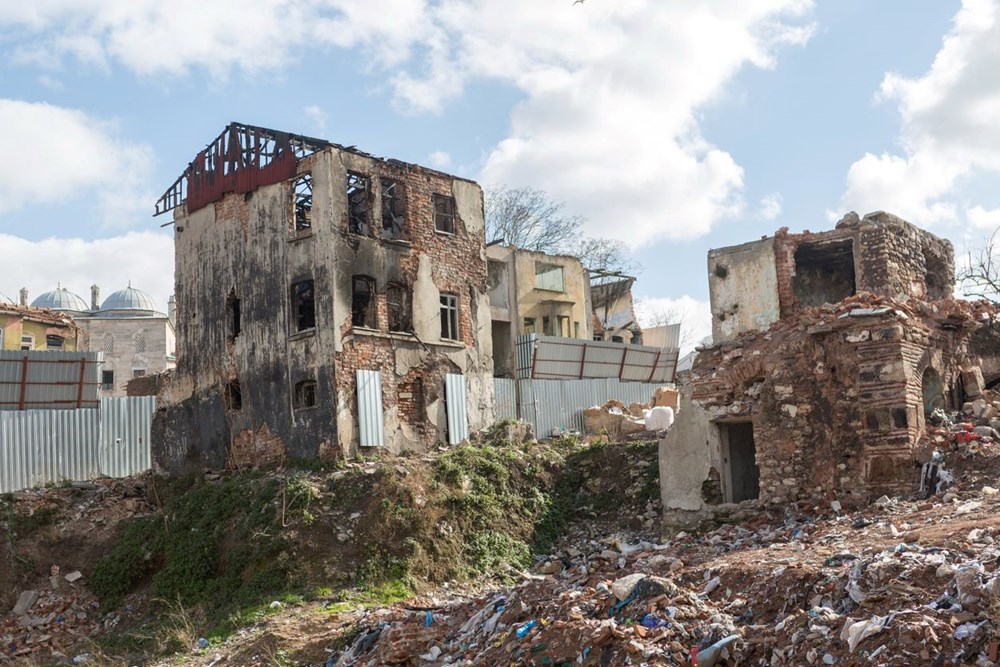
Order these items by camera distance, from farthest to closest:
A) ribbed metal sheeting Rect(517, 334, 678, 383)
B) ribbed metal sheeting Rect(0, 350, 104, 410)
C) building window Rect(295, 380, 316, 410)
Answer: ribbed metal sheeting Rect(517, 334, 678, 383), ribbed metal sheeting Rect(0, 350, 104, 410), building window Rect(295, 380, 316, 410)

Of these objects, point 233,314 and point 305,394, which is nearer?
point 305,394

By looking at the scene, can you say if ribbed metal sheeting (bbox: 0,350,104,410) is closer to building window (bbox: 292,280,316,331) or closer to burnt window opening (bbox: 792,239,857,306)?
building window (bbox: 292,280,316,331)

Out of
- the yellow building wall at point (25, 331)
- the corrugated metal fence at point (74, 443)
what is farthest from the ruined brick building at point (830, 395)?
the yellow building wall at point (25, 331)

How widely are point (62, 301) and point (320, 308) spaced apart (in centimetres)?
3411

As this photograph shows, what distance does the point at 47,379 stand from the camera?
24.4 meters

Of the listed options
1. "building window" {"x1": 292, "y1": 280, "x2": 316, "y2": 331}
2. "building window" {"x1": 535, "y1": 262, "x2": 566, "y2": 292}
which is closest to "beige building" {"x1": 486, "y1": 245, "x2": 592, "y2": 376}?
"building window" {"x1": 535, "y1": 262, "x2": 566, "y2": 292}

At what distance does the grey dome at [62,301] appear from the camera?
169 feet

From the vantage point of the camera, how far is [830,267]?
23.6 m

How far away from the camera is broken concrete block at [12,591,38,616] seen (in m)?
19.0

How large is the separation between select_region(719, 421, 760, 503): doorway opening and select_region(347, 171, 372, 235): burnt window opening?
9413 millimetres

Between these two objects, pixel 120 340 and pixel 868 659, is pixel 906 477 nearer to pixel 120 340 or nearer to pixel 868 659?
pixel 868 659

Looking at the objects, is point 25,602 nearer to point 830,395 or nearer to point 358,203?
point 358,203

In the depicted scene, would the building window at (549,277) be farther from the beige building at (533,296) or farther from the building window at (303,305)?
the building window at (303,305)

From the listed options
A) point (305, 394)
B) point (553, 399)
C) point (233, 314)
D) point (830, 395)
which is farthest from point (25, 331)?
point (830, 395)
